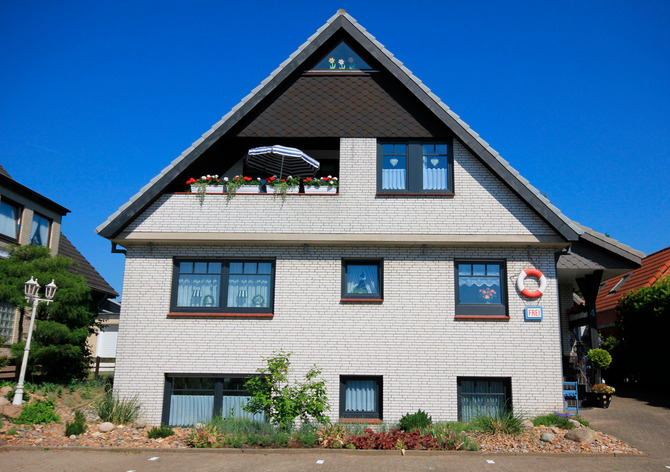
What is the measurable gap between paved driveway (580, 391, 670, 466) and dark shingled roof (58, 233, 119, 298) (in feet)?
64.0

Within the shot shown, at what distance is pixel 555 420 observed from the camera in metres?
13.2

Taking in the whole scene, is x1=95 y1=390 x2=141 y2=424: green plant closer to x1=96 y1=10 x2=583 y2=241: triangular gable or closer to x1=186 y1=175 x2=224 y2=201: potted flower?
x1=96 y1=10 x2=583 y2=241: triangular gable

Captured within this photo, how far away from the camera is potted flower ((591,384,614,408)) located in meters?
16.1

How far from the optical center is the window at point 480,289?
14.4 m

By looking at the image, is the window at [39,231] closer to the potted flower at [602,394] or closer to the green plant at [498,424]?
the green plant at [498,424]

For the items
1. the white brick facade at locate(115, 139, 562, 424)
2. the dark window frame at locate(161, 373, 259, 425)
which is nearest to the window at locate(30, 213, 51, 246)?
the white brick facade at locate(115, 139, 562, 424)

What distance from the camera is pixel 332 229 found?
1451 centimetres

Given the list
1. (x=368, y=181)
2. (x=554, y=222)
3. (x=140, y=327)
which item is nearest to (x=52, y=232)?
(x=140, y=327)

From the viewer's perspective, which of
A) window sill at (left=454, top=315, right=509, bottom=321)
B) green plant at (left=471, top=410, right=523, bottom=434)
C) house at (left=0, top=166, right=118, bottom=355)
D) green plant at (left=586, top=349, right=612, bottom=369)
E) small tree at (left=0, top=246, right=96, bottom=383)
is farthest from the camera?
house at (left=0, top=166, right=118, bottom=355)

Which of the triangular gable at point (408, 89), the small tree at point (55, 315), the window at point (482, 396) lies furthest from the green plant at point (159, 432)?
the window at point (482, 396)

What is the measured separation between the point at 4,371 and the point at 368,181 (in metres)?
10.6

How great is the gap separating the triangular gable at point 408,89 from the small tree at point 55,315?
307 cm

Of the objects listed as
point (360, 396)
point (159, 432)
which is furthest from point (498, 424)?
point (159, 432)

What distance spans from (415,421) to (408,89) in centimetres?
805
